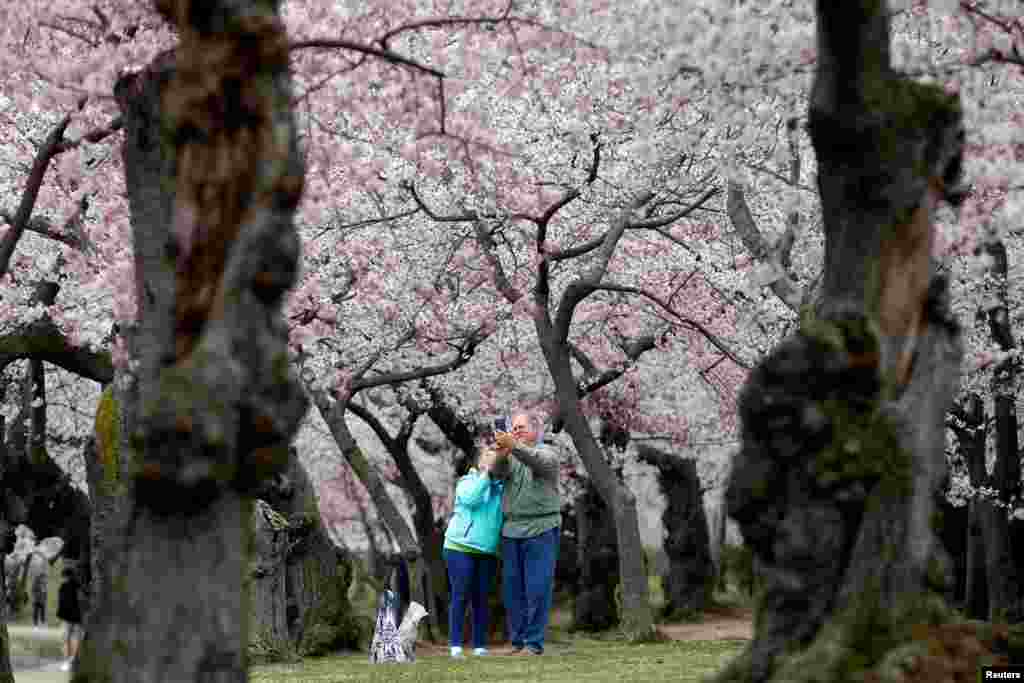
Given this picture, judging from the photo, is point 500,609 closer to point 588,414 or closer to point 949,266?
point 588,414

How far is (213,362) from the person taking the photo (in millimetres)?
6570

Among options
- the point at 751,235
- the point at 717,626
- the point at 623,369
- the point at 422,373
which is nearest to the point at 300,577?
the point at 422,373

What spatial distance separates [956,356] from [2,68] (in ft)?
37.1

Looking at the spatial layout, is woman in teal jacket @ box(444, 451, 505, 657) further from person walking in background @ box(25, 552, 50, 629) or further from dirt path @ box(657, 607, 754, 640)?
person walking in background @ box(25, 552, 50, 629)

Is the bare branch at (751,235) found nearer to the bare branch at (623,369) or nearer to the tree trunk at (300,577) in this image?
the bare branch at (623,369)

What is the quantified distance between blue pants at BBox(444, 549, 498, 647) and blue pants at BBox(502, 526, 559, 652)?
493 mm

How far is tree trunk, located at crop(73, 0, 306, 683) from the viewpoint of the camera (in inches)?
262

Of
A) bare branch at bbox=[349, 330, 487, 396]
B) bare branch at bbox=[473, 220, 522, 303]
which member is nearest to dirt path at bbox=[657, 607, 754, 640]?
bare branch at bbox=[349, 330, 487, 396]

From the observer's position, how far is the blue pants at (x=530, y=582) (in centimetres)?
1736

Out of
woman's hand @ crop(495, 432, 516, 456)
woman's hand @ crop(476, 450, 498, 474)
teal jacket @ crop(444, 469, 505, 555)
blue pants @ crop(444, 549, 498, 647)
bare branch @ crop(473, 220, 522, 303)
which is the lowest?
blue pants @ crop(444, 549, 498, 647)

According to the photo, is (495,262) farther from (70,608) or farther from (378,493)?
(70,608)

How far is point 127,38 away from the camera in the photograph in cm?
1373

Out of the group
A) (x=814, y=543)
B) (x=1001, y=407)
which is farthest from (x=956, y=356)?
(x=1001, y=407)

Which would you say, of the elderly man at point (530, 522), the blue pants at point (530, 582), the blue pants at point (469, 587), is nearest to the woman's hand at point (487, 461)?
the elderly man at point (530, 522)
